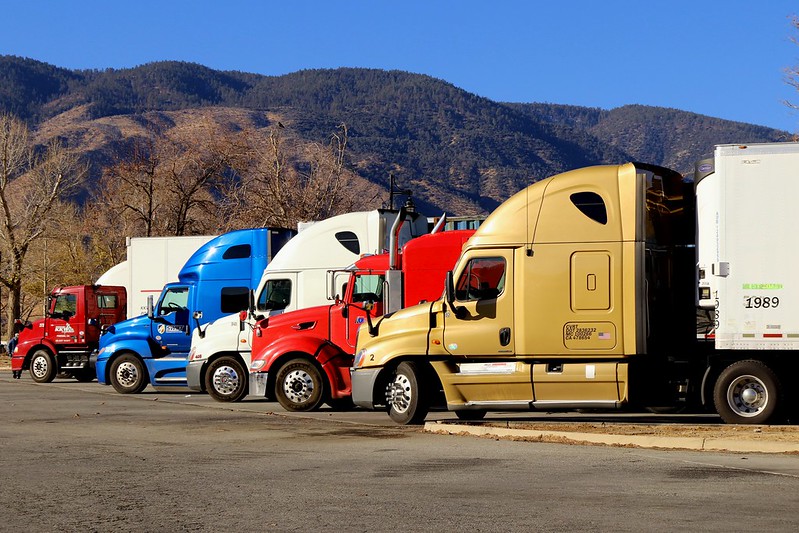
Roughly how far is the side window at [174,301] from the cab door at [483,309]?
11.0m

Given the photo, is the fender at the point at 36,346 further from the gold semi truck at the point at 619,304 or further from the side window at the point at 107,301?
the gold semi truck at the point at 619,304

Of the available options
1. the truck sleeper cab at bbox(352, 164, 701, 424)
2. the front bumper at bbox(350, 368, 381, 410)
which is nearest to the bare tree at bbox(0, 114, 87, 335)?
the front bumper at bbox(350, 368, 381, 410)

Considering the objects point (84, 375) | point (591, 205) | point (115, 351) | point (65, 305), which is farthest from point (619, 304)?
point (84, 375)

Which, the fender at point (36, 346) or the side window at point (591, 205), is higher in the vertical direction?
the side window at point (591, 205)

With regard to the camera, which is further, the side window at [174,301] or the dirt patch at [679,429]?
the side window at [174,301]

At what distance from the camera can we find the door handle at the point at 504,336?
17250 mm

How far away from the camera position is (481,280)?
17516 millimetres

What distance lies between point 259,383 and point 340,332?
5.43 ft

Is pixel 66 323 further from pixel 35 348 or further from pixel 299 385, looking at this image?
pixel 299 385

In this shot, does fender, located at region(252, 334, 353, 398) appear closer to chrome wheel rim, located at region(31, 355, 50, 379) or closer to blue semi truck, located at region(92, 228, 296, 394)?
blue semi truck, located at region(92, 228, 296, 394)

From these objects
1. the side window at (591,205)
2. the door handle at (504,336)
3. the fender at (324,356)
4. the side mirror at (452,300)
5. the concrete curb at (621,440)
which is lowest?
the concrete curb at (621,440)

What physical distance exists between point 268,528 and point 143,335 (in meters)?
18.6

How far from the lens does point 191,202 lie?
57.6 meters

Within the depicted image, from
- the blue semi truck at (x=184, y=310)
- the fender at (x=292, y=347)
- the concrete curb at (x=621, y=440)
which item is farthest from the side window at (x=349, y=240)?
the concrete curb at (x=621, y=440)
